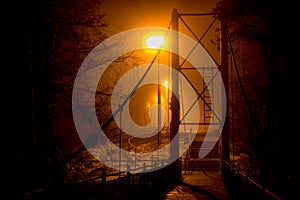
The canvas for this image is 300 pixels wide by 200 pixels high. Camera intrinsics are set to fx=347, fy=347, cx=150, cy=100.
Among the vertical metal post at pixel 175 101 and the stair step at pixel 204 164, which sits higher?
the vertical metal post at pixel 175 101

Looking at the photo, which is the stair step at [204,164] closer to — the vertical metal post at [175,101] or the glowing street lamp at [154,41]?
the vertical metal post at [175,101]

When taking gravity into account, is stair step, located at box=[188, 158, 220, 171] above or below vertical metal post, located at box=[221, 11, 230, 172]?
below

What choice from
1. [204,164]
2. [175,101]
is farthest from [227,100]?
[204,164]

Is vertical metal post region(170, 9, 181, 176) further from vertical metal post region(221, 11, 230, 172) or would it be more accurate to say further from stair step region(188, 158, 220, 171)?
stair step region(188, 158, 220, 171)

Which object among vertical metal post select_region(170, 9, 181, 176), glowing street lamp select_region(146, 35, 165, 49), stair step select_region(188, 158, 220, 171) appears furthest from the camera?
stair step select_region(188, 158, 220, 171)

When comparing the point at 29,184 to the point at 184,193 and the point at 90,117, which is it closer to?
the point at 90,117

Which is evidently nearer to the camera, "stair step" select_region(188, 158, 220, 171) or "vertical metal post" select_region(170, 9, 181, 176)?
"vertical metal post" select_region(170, 9, 181, 176)

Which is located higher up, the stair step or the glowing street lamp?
the glowing street lamp

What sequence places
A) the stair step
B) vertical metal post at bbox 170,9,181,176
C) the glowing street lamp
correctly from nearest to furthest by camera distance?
1. the glowing street lamp
2. vertical metal post at bbox 170,9,181,176
3. the stair step

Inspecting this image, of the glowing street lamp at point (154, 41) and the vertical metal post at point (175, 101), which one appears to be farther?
the vertical metal post at point (175, 101)

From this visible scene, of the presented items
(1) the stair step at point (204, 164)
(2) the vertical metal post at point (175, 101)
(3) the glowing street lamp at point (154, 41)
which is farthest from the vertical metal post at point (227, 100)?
(1) the stair step at point (204, 164)

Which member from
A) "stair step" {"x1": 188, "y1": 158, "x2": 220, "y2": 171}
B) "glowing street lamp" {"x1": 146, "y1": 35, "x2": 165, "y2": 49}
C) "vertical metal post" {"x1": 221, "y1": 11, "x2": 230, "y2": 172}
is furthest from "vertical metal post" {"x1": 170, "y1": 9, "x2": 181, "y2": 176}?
"stair step" {"x1": 188, "y1": 158, "x2": 220, "y2": 171}

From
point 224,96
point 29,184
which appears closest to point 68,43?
point 29,184

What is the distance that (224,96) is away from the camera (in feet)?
49.5
